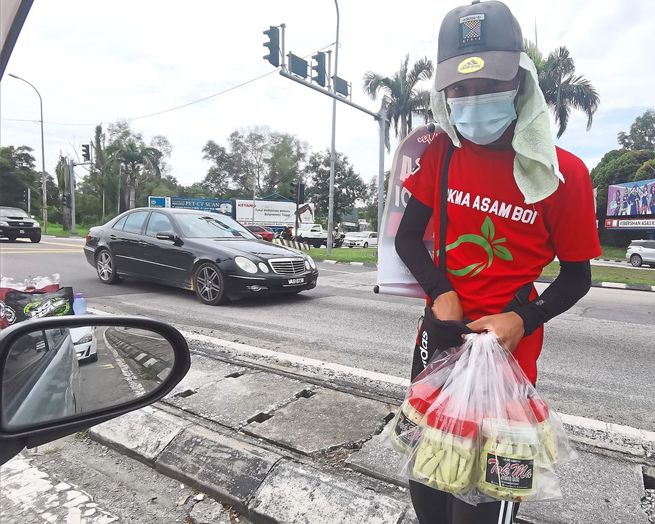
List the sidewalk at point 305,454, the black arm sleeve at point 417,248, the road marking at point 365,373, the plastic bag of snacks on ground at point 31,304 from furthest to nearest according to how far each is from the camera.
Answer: the plastic bag of snacks on ground at point 31,304 < the road marking at point 365,373 < the sidewalk at point 305,454 < the black arm sleeve at point 417,248

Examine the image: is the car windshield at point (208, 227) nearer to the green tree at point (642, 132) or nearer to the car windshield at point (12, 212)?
the car windshield at point (12, 212)

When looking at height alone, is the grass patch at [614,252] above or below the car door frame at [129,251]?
below

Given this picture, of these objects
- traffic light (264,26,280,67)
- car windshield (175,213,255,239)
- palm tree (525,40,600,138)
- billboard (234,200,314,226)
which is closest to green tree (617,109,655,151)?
palm tree (525,40,600,138)

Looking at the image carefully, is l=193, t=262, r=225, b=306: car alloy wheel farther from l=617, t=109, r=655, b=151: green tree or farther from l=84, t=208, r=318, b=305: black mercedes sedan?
l=617, t=109, r=655, b=151: green tree

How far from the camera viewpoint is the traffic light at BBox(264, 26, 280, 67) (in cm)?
1153

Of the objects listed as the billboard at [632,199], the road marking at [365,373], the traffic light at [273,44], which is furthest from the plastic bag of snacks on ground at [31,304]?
the billboard at [632,199]

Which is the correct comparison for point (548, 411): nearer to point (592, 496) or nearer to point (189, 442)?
point (592, 496)

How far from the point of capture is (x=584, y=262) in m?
1.39

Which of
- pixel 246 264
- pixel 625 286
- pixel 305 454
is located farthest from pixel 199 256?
pixel 625 286

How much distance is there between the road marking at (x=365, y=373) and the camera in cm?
274

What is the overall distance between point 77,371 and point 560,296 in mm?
1507

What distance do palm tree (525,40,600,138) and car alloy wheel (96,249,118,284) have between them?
2068 centimetres

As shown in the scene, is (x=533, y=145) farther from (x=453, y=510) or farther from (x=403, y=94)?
(x=403, y=94)

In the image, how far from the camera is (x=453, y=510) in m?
1.34
